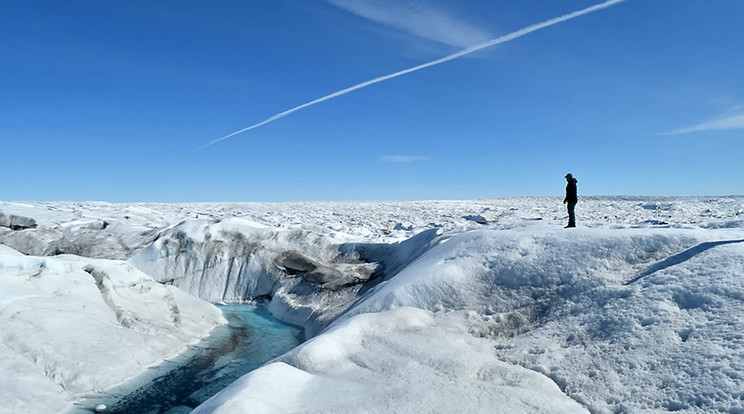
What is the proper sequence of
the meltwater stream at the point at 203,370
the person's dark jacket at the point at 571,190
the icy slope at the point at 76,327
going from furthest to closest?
the person's dark jacket at the point at 571,190
the meltwater stream at the point at 203,370
the icy slope at the point at 76,327

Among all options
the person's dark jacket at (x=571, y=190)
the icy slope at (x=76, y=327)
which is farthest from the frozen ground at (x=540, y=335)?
the person's dark jacket at (x=571, y=190)

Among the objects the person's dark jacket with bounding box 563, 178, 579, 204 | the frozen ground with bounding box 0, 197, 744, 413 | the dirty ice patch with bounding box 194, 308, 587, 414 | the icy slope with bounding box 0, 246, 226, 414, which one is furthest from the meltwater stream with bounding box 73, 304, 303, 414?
the person's dark jacket with bounding box 563, 178, 579, 204

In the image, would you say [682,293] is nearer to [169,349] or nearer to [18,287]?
[169,349]

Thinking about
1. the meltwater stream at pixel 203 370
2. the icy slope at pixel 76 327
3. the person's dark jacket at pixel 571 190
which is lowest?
the meltwater stream at pixel 203 370

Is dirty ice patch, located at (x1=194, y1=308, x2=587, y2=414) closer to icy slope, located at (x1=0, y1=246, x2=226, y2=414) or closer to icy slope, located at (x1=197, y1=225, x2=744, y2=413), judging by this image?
icy slope, located at (x1=197, y1=225, x2=744, y2=413)

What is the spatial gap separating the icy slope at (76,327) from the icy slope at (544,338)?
13.4 feet

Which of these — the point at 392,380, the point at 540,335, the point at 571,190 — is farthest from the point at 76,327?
the point at 571,190

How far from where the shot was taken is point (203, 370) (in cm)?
880

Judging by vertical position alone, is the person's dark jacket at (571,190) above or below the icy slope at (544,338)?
above

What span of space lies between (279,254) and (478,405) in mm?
12504

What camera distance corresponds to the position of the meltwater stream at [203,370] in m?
7.13

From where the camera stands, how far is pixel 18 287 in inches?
336

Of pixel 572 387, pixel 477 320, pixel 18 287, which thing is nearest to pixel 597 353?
pixel 572 387

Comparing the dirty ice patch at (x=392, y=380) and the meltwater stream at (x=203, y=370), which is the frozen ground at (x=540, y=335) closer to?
the dirty ice patch at (x=392, y=380)
